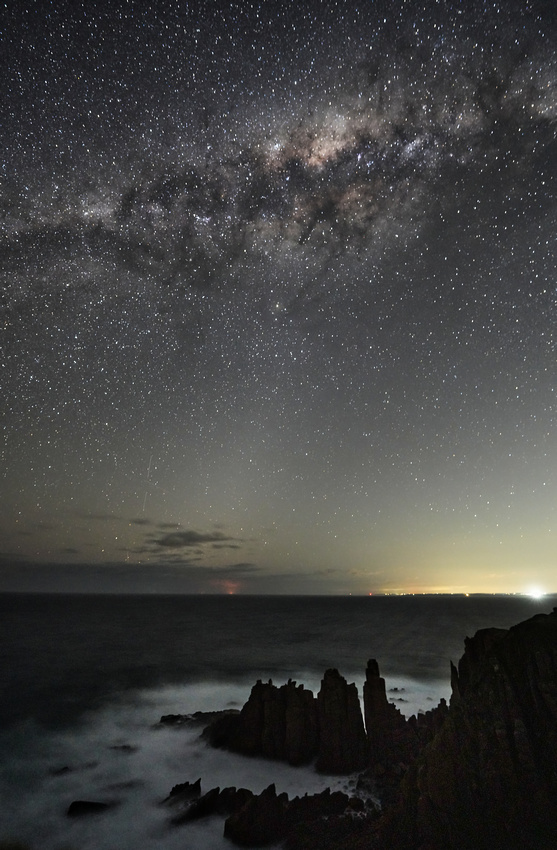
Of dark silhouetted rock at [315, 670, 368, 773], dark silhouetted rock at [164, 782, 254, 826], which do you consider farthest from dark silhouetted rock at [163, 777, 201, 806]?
dark silhouetted rock at [315, 670, 368, 773]

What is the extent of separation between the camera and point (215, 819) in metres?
24.4

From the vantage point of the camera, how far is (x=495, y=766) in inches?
712

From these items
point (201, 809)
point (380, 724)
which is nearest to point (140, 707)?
point (201, 809)

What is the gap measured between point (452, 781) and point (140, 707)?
43181 millimetres

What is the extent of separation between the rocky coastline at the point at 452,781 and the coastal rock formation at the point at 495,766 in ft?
0.12

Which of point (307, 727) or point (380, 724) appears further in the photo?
point (307, 727)

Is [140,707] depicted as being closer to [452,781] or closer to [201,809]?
[201,809]

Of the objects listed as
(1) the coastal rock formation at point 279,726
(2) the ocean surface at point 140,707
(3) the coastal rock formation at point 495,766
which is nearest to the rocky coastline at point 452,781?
(3) the coastal rock formation at point 495,766

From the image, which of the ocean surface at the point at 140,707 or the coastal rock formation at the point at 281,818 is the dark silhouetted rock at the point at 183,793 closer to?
the ocean surface at the point at 140,707

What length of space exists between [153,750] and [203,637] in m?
85.6

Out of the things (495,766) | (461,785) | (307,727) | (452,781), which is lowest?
(307,727)

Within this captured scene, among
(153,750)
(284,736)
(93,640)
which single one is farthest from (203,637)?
(284,736)

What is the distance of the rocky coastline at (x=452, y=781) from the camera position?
1750 centimetres

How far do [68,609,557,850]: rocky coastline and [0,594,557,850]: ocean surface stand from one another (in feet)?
5.00
